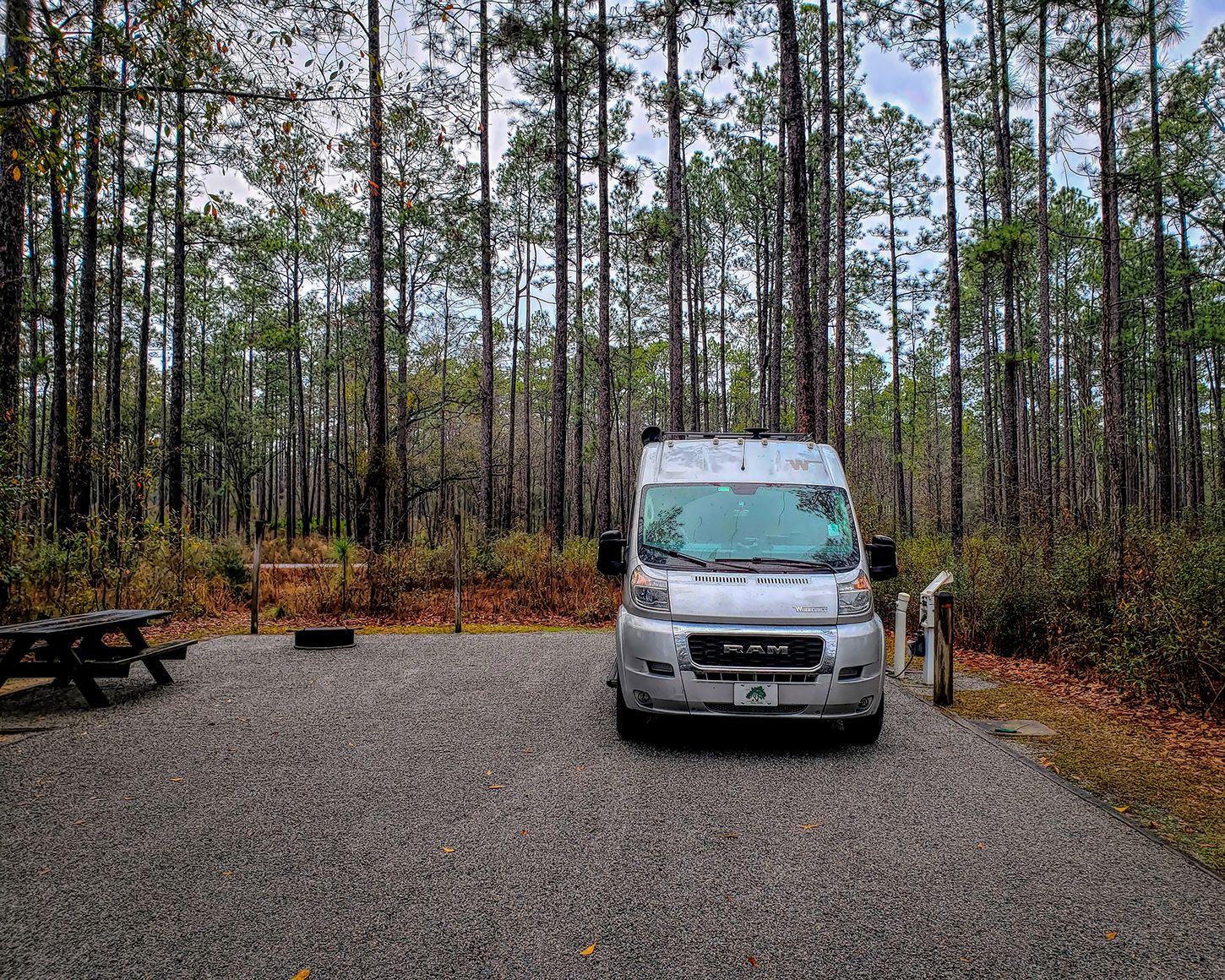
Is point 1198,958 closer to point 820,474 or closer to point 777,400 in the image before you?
point 820,474

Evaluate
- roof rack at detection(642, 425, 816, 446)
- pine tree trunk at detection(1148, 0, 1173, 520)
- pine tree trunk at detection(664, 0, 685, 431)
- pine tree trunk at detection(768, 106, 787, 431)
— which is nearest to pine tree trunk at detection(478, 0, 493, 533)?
pine tree trunk at detection(664, 0, 685, 431)

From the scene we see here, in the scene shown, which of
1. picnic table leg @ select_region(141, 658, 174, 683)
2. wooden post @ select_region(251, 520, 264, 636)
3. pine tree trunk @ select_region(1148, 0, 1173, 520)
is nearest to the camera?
picnic table leg @ select_region(141, 658, 174, 683)

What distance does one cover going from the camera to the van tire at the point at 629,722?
5219mm

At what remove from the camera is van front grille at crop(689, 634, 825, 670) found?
483 cm

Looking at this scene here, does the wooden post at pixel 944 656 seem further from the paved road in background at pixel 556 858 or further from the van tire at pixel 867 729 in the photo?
the van tire at pixel 867 729

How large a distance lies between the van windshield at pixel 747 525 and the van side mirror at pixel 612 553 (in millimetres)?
198

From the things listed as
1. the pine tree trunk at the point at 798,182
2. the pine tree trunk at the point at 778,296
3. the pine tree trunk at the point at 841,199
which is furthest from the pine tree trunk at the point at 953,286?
the pine tree trunk at the point at 798,182

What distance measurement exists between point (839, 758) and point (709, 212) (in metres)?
27.6

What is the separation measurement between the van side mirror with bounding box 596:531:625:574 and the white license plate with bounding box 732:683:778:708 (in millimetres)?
1447

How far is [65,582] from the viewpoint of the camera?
10031 mm

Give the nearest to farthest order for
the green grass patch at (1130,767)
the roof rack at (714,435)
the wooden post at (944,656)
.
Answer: the green grass patch at (1130,767)
the roof rack at (714,435)
the wooden post at (944,656)

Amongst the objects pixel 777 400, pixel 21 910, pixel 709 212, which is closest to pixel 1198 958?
pixel 21 910

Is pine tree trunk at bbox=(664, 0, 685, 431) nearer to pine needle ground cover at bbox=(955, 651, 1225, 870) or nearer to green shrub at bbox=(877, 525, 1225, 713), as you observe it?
green shrub at bbox=(877, 525, 1225, 713)

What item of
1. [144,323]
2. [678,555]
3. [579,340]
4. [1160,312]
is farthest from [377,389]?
[1160,312]
